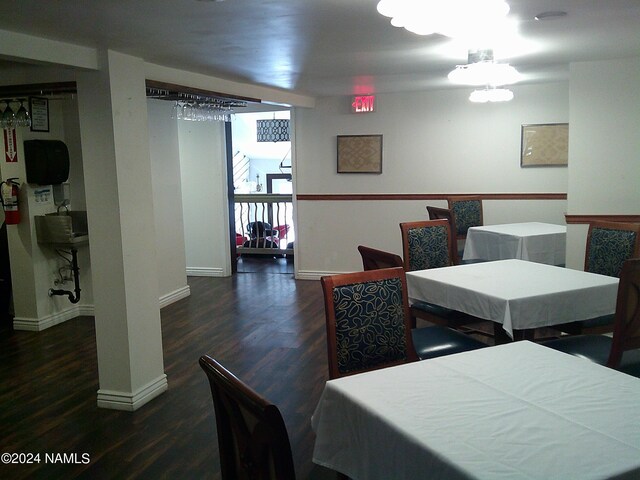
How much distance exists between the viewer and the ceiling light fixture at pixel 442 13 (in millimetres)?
1965

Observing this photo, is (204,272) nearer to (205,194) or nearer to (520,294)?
(205,194)

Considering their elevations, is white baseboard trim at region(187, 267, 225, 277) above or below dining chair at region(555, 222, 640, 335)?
below

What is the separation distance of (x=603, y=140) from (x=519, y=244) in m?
1.08

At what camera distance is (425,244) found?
400 cm

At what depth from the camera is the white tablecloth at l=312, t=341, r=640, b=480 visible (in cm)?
133

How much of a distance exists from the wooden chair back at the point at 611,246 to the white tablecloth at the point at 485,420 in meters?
1.85

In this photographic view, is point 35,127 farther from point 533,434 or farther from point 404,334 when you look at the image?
point 533,434

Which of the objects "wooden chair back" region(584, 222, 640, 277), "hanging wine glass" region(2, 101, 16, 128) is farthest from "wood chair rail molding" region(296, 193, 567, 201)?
"hanging wine glass" region(2, 101, 16, 128)

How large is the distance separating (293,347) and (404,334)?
1983mm

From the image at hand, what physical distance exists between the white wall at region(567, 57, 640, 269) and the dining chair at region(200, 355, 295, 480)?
4054mm

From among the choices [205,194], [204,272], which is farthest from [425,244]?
[204,272]

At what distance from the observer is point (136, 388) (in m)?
3.41

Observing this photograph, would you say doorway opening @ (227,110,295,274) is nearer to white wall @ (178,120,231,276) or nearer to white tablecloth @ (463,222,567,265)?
white wall @ (178,120,231,276)

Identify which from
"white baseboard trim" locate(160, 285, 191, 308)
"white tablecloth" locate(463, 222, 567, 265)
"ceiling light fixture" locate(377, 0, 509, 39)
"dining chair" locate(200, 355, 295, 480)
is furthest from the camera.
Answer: "white baseboard trim" locate(160, 285, 191, 308)
